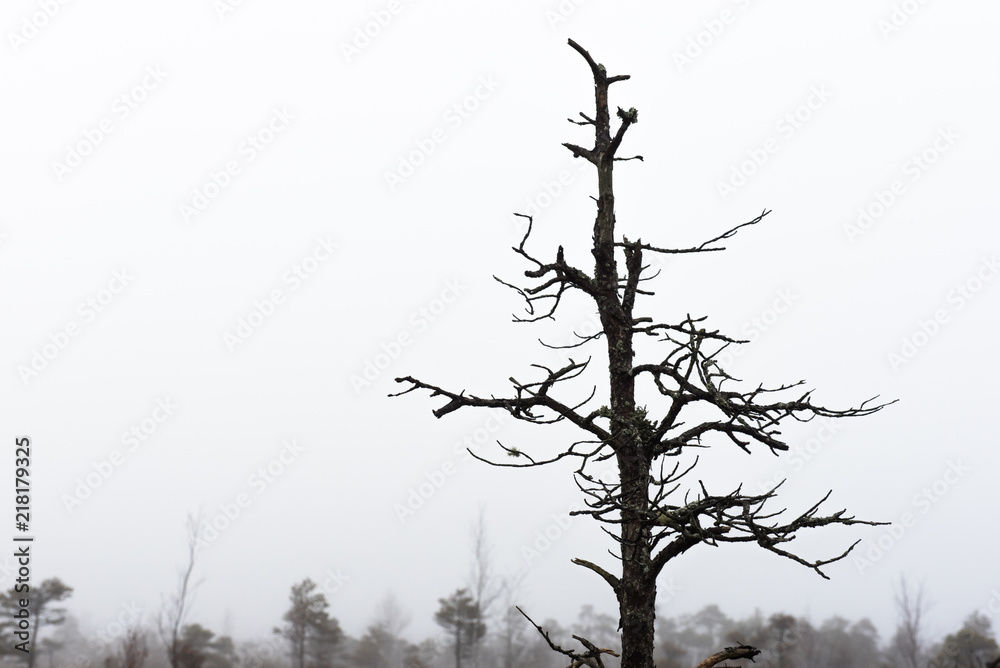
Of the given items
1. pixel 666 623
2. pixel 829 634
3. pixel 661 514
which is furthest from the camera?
pixel 666 623

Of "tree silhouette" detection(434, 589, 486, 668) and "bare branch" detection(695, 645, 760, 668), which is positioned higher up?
"bare branch" detection(695, 645, 760, 668)

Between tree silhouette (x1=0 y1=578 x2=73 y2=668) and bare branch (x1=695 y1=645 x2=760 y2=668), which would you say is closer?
bare branch (x1=695 y1=645 x2=760 y2=668)

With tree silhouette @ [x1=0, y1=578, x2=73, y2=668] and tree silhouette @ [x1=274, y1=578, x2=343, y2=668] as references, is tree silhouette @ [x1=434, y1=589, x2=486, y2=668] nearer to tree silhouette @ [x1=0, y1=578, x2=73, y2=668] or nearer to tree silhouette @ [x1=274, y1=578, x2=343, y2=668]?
tree silhouette @ [x1=274, y1=578, x2=343, y2=668]

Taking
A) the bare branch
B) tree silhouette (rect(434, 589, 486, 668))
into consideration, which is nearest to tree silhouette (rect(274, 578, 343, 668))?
tree silhouette (rect(434, 589, 486, 668))

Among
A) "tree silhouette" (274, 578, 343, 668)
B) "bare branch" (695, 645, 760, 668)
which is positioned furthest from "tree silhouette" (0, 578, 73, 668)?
"bare branch" (695, 645, 760, 668)

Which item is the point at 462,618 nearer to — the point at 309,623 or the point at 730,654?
the point at 309,623

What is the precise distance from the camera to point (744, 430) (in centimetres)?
387

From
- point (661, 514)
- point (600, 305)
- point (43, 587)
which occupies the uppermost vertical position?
point (600, 305)

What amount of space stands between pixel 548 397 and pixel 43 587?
33094mm

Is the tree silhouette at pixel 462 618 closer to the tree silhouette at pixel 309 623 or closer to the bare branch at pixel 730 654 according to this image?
the tree silhouette at pixel 309 623

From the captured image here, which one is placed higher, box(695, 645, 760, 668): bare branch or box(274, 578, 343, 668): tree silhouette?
box(695, 645, 760, 668): bare branch

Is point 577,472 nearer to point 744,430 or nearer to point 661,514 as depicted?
point 661,514

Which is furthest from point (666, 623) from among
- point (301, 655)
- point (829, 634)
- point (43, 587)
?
point (43, 587)

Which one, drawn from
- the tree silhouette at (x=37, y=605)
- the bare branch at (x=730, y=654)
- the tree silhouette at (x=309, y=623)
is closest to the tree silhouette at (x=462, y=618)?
the tree silhouette at (x=309, y=623)
